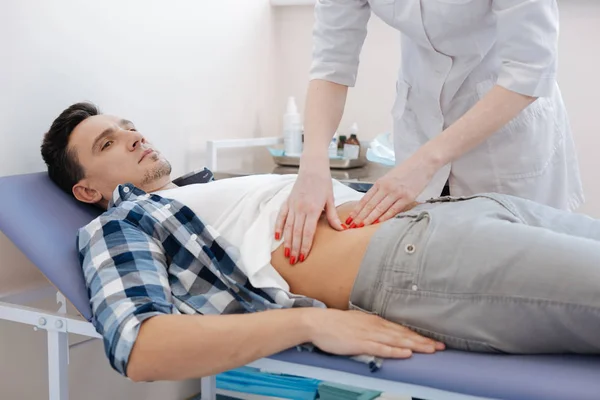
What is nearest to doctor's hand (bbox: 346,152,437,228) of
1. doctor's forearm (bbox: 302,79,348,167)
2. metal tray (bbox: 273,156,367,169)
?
doctor's forearm (bbox: 302,79,348,167)

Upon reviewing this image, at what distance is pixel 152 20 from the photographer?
214cm

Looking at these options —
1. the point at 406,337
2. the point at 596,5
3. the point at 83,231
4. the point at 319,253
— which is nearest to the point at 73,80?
the point at 83,231

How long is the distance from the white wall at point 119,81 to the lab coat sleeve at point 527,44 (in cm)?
110

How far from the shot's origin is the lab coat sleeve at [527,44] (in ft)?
4.55

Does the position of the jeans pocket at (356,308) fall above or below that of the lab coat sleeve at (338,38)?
below

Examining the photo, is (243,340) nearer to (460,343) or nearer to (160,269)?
(160,269)

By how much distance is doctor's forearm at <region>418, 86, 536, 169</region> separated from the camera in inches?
55.6

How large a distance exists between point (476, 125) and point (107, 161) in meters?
0.89

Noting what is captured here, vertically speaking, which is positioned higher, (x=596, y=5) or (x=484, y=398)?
(x=596, y=5)

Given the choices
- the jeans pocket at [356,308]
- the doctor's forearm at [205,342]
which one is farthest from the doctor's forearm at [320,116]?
the doctor's forearm at [205,342]

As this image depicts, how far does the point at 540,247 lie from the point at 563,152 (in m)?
0.63

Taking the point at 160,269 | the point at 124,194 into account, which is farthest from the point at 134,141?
the point at 160,269

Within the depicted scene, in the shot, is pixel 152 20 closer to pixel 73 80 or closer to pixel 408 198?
pixel 73 80

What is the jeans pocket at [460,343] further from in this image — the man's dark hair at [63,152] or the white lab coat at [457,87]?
the man's dark hair at [63,152]
